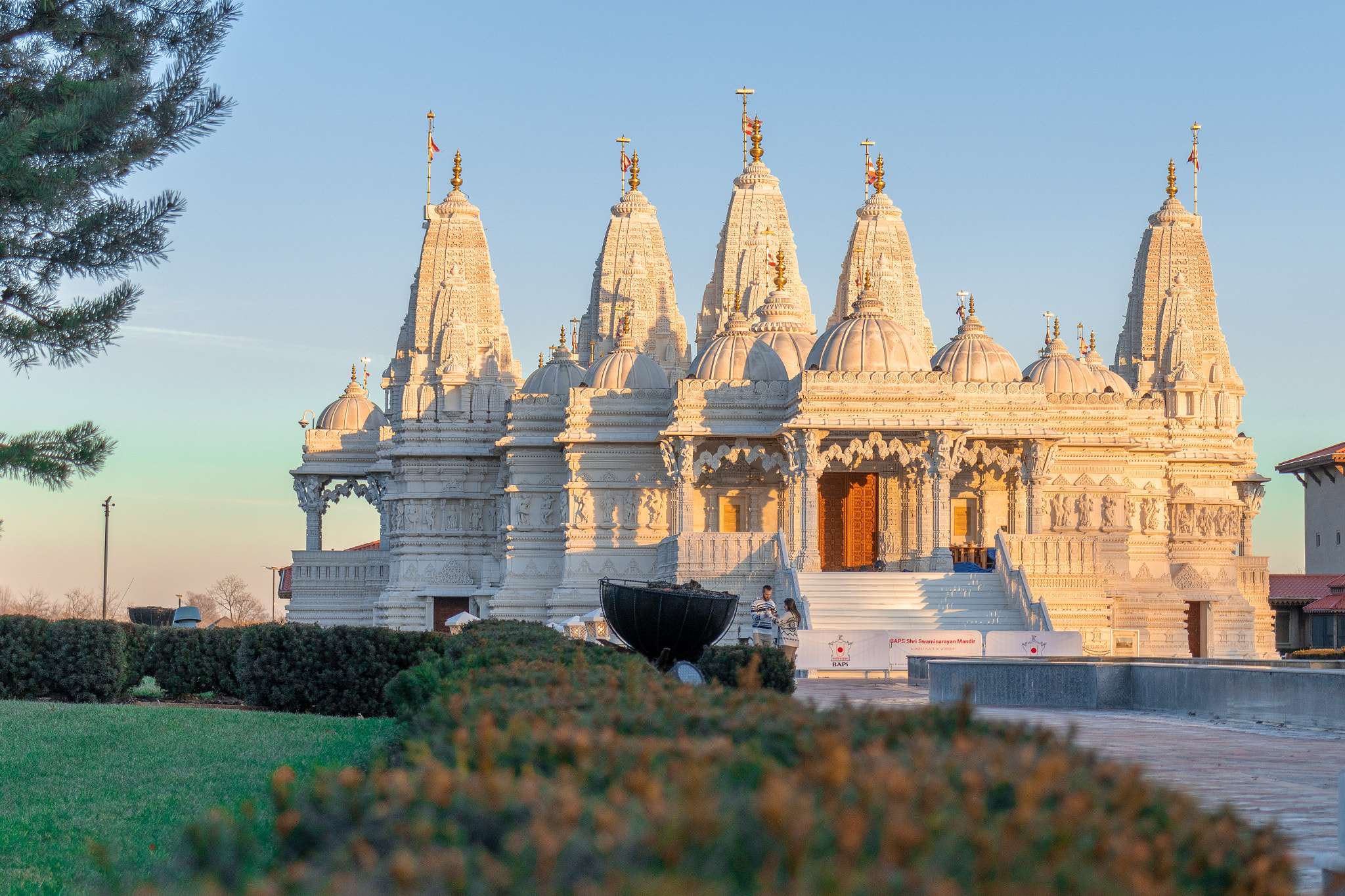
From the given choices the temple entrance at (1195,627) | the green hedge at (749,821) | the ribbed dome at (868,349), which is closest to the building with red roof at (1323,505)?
the temple entrance at (1195,627)

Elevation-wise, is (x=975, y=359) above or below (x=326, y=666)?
above

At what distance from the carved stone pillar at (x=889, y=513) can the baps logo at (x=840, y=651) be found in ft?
43.1

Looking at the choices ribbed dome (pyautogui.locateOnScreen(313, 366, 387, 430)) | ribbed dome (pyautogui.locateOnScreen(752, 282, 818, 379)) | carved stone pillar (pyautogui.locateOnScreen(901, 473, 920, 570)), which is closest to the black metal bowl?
carved stone pillar (pyautogui.locateOnScreen(901, 473, 920, 570))

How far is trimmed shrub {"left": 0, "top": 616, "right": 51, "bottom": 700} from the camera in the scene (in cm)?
1936

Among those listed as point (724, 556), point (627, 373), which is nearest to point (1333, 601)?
point (627, 373)

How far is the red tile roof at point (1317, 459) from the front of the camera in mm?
57938

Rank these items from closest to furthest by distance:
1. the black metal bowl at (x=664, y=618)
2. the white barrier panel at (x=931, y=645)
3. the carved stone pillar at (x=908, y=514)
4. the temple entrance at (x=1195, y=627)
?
the black metal bowl at (x=664, y=618), the white barrier panel at (x=931, y=645), the carved stone pillar at (x=908, y=514), the temple entrance at (x=1195, y=627)

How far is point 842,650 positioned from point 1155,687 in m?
8.29

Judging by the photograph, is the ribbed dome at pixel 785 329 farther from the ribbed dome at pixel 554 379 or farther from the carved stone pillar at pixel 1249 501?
the carved stone pillar at pixel 1249 501

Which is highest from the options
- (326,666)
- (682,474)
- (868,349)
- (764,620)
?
(868,349)

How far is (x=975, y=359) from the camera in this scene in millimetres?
40469

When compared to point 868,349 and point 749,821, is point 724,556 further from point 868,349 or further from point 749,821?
point 749,821

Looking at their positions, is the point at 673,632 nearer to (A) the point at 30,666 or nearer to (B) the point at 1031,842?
(A) the point at 30,666

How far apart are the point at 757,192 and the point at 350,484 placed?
53.6ft
